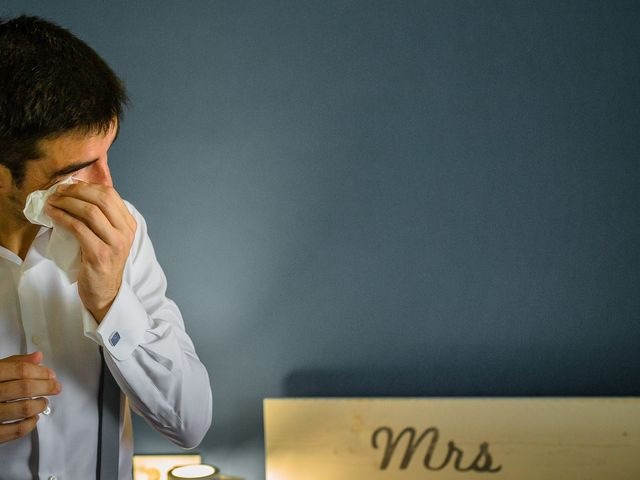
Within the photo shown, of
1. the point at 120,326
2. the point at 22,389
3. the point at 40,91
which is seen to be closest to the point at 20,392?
the point at 22,389

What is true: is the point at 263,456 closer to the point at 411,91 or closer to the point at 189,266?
the point at 189,266

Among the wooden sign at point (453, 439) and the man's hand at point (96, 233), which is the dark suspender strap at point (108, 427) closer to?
the man's hand at point (96, 233)

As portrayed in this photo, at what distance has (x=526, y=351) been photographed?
5.25 ft

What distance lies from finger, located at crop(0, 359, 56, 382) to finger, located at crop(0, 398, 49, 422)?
4cm

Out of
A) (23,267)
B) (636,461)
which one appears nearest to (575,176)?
(636,461)

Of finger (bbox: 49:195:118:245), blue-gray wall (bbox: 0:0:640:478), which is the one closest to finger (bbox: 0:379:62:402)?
finger (bbox: 49:195:118:245)

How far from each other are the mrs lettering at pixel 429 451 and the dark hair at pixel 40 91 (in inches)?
40.3

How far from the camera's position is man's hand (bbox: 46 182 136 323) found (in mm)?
894

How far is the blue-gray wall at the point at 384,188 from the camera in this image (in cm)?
159

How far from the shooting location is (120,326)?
924mm

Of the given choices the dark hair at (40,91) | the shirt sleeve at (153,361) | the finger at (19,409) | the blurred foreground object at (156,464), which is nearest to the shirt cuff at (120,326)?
the shirt sleeve at (153,361)

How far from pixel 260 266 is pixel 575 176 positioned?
842 mm

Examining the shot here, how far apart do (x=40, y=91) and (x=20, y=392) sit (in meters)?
0.43

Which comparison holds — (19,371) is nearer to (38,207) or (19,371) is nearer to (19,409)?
(19,409)
